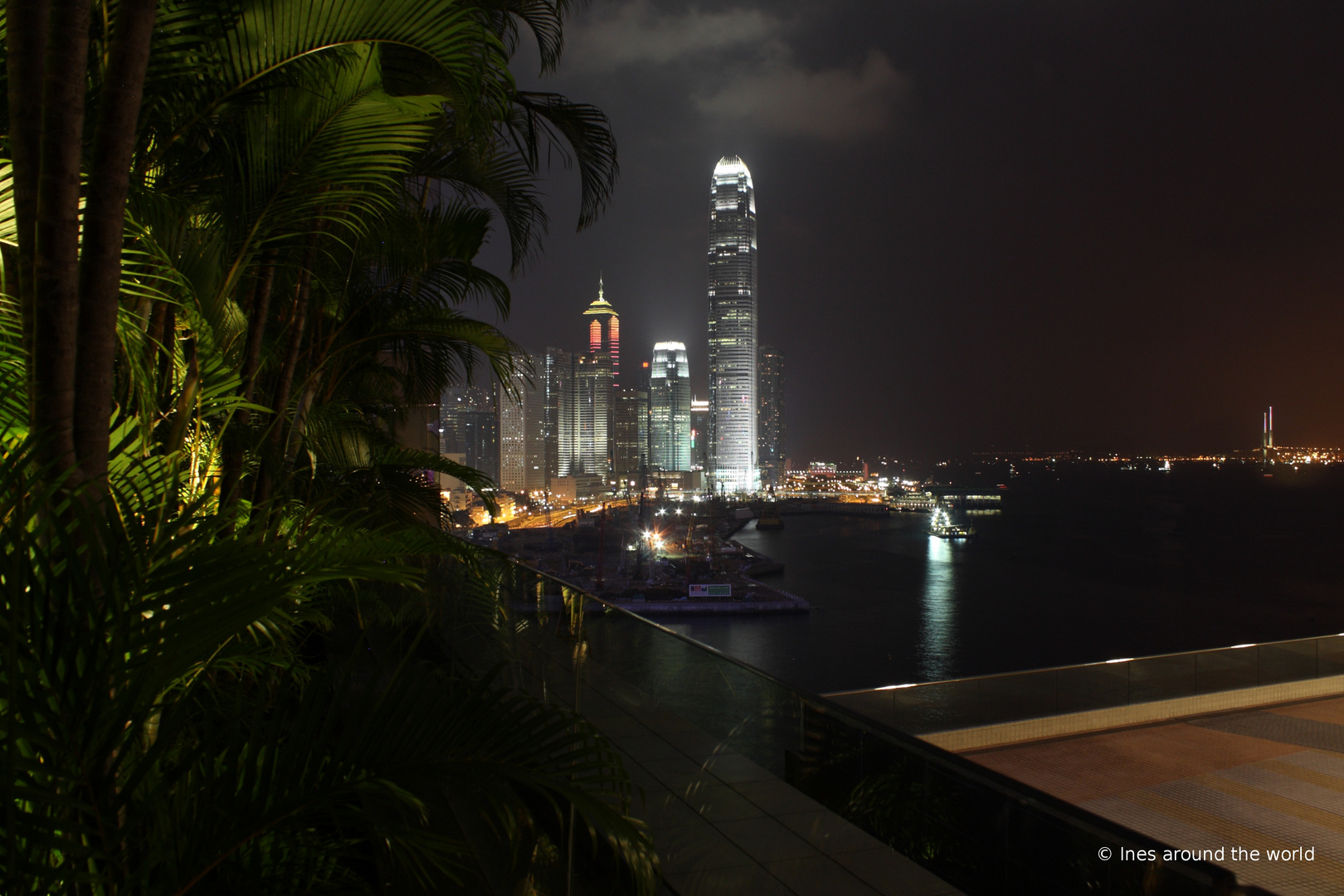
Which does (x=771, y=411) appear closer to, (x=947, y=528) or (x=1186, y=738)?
(x=947, y=528)

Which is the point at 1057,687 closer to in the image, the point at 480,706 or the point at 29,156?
the point at 480,706

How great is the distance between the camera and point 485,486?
3.03 m

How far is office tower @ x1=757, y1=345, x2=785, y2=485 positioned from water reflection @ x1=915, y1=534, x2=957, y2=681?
99.9m

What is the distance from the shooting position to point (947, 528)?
182ft

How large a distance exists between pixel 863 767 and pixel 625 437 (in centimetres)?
11809

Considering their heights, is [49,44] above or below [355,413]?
above

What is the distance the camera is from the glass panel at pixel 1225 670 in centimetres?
592

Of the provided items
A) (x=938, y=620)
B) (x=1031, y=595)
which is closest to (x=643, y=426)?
(x=1031, y=595)

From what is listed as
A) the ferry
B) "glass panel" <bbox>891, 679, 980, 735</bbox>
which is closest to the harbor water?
the ferry

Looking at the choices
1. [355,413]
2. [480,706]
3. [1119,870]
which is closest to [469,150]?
[355,413]

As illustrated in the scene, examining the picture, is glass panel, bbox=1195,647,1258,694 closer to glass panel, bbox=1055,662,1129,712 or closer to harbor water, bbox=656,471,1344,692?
glass panel, bbox=1055,662,1129,712

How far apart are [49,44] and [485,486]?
7.06ft

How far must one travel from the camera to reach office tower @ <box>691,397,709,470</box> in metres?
123

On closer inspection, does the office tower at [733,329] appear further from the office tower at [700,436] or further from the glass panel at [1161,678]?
Result: the glass panel at [1161,678]
